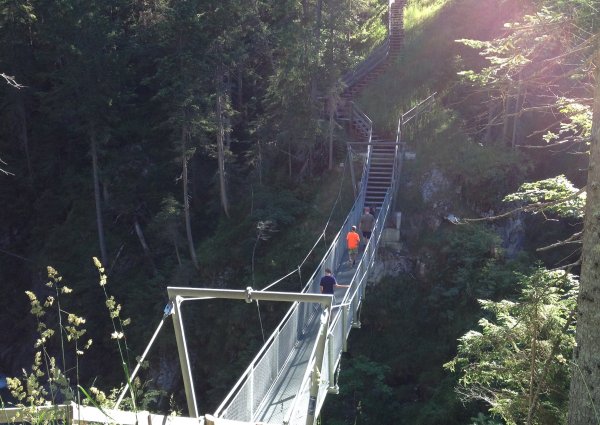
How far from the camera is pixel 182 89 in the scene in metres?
19.0

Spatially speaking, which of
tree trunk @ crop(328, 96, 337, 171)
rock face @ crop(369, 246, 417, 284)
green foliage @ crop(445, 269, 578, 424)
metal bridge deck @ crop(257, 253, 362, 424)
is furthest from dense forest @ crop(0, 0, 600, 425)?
green foliage @ crop(445, 269, 578, 424)

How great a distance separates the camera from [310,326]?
1090 centimetres

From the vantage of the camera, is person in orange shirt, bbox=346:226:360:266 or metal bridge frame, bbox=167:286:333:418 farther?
person in orange shirt, bbox=346:226:360:266

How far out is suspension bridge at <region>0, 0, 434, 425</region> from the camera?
355 cm

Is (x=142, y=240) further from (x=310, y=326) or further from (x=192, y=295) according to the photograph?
(x=192, y=295)

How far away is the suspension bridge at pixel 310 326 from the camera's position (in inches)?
140

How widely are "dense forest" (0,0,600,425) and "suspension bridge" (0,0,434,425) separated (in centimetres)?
83

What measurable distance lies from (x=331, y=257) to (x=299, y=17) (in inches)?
411

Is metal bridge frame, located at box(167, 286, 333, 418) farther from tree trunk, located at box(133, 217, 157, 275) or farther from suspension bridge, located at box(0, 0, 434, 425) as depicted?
tree trunk, located at box(133, 217, 157, 275)

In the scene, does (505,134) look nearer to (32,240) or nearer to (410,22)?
(410,22)

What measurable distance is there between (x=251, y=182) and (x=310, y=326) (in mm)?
11051

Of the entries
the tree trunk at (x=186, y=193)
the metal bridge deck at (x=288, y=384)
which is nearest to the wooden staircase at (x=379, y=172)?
the tree trunk at (x=186, y=193)

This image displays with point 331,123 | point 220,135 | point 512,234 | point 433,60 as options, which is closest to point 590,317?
point 512,234

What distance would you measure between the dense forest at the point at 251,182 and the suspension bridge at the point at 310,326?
32.5 inches
